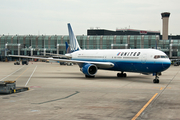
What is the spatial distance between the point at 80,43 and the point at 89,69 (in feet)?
298

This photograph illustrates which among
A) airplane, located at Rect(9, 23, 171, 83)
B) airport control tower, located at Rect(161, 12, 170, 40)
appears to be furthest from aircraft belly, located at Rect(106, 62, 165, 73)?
airport control tower, located at Rect(161, 12, 170, 40)

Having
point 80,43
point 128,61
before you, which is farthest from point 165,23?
point 128,61

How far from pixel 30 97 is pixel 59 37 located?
11338 cm

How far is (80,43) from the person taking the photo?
128 meters

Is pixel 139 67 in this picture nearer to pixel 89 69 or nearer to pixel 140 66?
pixel 140 66

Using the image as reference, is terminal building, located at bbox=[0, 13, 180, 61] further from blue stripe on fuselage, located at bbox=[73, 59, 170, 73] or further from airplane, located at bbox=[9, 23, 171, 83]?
blue stripe on fuselage, located at bbox=[73, 59, 170, 73]

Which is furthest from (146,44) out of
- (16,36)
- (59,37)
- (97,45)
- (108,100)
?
(108,100)

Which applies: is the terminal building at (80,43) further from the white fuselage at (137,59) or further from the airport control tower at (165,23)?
the white fuselage at (137,59)

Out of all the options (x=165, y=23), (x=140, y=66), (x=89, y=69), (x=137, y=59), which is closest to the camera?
(x=140, y=66)

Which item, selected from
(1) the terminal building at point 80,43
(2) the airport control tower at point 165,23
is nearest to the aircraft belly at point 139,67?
(1) the terminal building at point 80,43

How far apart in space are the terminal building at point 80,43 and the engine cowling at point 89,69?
3016 inches

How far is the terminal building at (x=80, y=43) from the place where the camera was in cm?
11419

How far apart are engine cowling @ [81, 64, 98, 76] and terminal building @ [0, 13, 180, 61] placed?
251 ft

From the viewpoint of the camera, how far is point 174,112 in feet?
48.2
